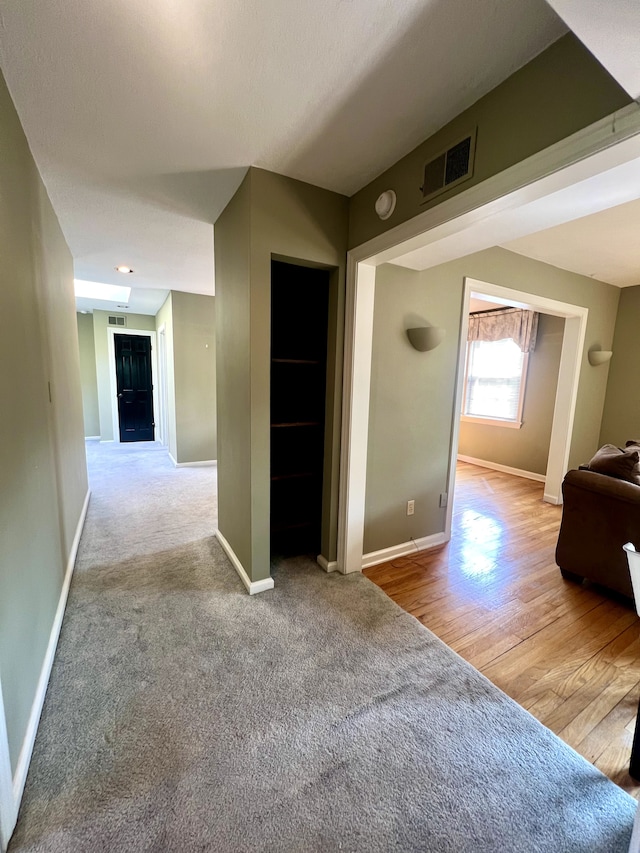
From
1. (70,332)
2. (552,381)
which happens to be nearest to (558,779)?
(70,332)

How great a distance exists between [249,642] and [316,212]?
8.16 ft

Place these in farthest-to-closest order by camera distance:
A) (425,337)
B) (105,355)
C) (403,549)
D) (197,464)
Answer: (105,355) → (197,464) → (403,549) → (425,337)

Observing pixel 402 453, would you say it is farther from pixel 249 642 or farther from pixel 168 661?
pixel 168 661

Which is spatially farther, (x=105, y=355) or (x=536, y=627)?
(x=105, y=355)

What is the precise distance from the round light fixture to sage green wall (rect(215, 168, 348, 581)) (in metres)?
0.35

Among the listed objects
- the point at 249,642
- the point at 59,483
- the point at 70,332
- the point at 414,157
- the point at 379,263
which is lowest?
the point at 249,642

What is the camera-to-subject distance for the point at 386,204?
1.87 m

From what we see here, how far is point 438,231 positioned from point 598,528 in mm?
2104

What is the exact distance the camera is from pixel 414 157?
171cm

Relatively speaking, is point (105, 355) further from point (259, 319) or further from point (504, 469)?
point (504, 469)

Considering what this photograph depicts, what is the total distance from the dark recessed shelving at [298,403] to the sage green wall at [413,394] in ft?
1.35

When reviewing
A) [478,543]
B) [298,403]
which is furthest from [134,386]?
[478,543]

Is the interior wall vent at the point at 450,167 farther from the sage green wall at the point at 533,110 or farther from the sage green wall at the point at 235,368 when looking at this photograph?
the sage green wall at the point at 235,368

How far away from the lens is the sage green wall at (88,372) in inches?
253
